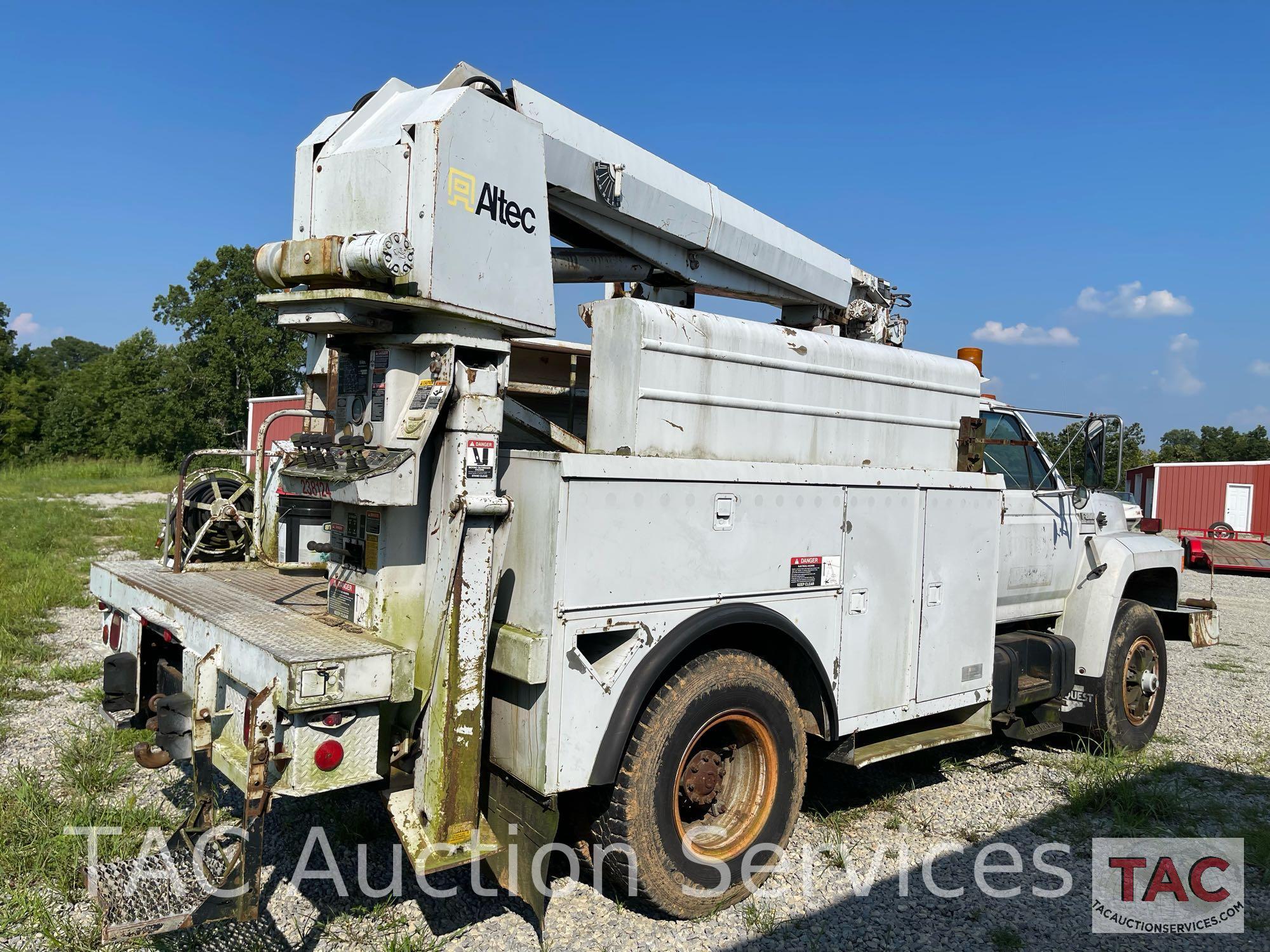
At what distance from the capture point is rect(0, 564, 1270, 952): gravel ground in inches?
137

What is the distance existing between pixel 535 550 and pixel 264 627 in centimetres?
109

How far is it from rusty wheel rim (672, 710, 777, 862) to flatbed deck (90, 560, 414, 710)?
1.34 metres

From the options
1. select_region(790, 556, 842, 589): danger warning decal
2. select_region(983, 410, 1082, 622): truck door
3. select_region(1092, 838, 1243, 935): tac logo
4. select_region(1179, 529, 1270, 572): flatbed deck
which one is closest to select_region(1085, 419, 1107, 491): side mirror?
select_region(983, 410, 1082, 622): truck door

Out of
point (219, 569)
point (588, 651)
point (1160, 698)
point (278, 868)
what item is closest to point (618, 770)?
point (588, 651)

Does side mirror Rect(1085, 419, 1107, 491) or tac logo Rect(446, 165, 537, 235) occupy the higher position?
tac logo Rect(446, 165, 537, 235)

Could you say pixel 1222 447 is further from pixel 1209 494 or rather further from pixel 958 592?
pixel 958 592

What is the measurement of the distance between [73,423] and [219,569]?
193 ft

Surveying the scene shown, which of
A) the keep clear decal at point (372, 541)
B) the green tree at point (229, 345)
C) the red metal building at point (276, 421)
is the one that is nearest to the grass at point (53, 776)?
the keep clear decal at point (372, 541)

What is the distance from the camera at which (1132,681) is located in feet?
20.3

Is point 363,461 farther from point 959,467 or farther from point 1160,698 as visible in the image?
point 1160,698

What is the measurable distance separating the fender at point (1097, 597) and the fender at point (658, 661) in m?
3.14

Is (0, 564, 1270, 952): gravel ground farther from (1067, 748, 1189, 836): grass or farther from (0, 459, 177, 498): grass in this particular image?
(0, 459, 177, 498): grass

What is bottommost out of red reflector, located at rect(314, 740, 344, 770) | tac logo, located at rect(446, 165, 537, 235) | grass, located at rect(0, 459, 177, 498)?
grass, located at rect(0, 459, 177, 498)

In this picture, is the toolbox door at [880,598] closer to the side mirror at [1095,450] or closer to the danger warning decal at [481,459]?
the side mirror at [1095,450]
